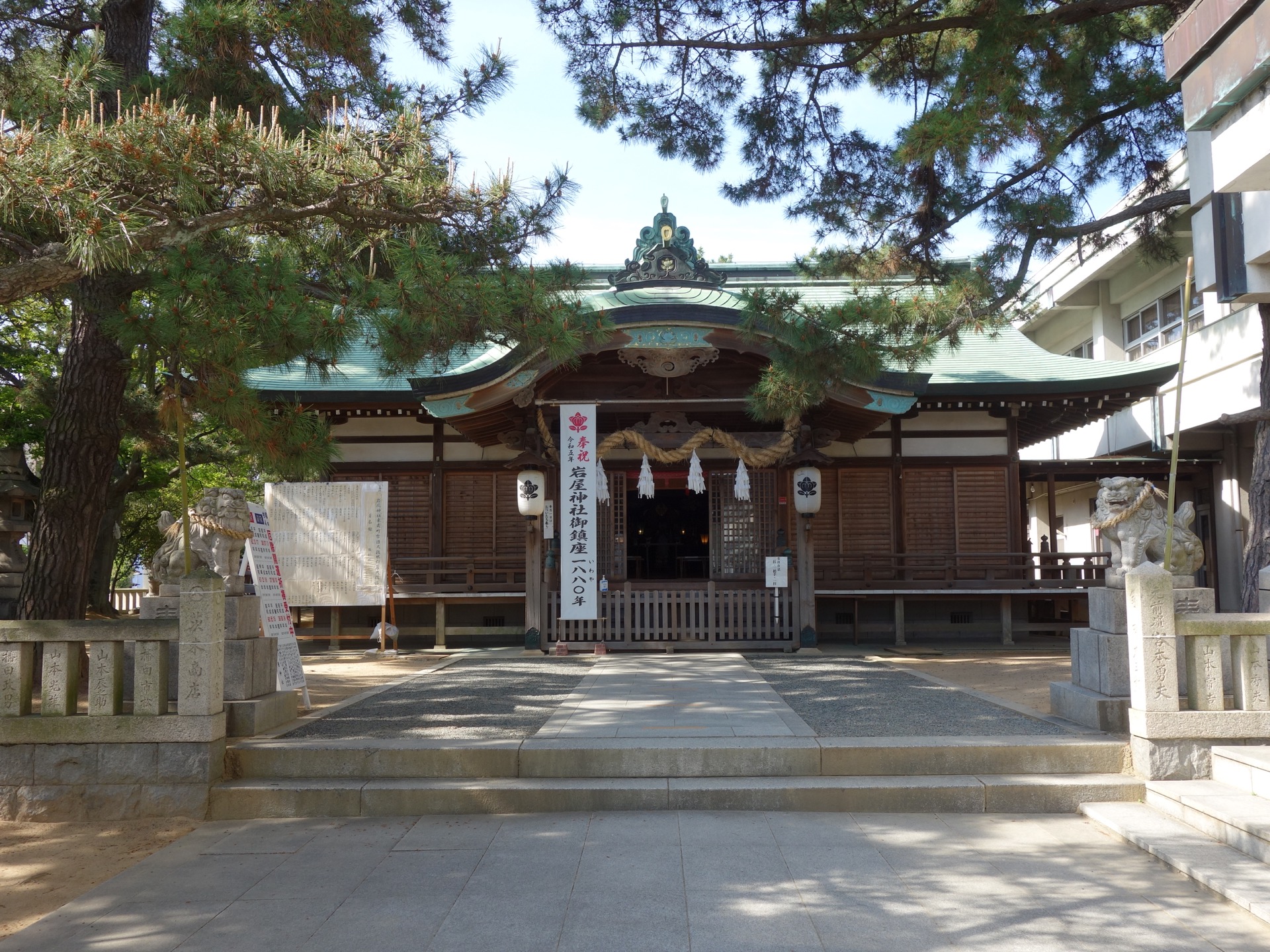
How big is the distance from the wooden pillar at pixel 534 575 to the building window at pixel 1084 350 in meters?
16.5

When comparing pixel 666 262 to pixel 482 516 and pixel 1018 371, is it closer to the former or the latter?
pixel 482 516

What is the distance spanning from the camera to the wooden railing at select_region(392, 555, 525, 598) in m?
12.7

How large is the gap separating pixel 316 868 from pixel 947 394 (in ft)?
35.6

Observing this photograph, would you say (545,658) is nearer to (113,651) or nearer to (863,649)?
(863,649)

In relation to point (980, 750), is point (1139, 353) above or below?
above

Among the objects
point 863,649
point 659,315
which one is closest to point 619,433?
point 659,315

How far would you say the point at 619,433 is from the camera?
11.6 meters

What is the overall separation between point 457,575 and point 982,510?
8.38 metres

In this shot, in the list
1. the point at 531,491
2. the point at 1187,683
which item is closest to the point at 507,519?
the point at 531,491

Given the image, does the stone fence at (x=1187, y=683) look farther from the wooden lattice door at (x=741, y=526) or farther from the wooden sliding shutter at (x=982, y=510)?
the wooden sliding shutter at (x=982, y=510)

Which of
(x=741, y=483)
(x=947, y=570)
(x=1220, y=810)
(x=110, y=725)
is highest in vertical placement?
(x=741, y=483)

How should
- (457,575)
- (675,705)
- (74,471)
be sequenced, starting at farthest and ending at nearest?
1. (457,575)
2. (74,471)
3. (675,705)

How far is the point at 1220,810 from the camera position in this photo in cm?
475

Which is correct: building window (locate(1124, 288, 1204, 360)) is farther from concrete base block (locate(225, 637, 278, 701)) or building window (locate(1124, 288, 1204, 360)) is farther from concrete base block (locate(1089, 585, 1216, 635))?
concrete base block (locate(225, 637, 278, 701))
